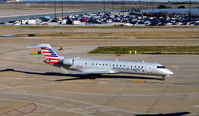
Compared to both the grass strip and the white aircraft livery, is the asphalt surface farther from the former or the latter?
the grass strip

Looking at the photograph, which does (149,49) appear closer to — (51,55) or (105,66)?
(105,66)

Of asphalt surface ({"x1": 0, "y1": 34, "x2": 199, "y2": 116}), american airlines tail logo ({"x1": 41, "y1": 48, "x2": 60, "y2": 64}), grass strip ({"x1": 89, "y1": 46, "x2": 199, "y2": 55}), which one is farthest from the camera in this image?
grass strip ({"x1": 89, "y1": 46, "x2": 199, "y2": 55})

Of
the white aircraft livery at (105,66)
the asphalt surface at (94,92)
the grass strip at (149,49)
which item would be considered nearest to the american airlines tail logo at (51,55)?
the white aircraft livery at (105,66)

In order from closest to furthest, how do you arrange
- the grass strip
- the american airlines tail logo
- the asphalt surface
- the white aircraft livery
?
the asphalt surface < the white aircraft livery < the american airlines tail logo < the grass strip

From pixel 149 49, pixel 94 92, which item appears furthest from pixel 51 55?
pixel 149 49

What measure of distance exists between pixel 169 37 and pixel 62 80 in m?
54.4

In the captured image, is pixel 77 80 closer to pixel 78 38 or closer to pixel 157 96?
pixel 157 96

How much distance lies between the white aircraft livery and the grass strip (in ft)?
76.4

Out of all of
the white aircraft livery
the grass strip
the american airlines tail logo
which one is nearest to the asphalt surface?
the white aircraft livery

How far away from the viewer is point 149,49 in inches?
2854

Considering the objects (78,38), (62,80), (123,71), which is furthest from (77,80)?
(78,38)

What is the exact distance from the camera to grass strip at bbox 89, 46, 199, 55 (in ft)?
225

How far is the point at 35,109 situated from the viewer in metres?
32.9

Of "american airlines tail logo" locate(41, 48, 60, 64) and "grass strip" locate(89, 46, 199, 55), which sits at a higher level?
"american airlines tail logo" locate(41, 48, 60, 64)
